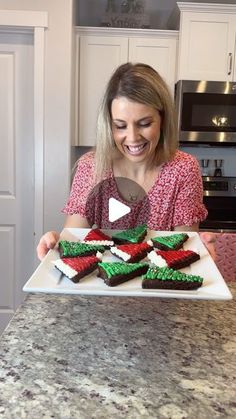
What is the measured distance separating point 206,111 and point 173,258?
1.95 meters

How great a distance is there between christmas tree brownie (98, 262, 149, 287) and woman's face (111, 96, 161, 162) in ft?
1.64

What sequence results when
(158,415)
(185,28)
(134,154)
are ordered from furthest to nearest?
(185,28) → (134,154) → (158,415)

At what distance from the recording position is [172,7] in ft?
9.78

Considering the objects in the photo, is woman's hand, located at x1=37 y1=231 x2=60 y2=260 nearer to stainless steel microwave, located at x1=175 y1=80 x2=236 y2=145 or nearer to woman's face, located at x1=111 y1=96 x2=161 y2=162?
woman's face, located at x1=111 y1=96 x2=161 y2=162

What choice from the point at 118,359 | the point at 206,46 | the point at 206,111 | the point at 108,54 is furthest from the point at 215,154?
the point at 118,359

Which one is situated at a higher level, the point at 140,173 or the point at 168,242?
the point at 140,173

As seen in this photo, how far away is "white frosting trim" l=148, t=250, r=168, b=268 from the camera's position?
78 centimetres

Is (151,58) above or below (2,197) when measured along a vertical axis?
above

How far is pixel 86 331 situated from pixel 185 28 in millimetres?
2369

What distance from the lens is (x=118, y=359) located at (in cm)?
55

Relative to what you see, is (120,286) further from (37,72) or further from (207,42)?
(207,42)

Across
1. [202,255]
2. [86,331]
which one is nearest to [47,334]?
[86,331]

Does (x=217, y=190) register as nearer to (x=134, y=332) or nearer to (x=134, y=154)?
(x=134, y=154)

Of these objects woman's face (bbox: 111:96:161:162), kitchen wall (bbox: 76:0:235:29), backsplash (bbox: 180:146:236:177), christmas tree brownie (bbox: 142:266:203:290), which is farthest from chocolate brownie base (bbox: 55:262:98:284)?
kitchen wall (bbox: 76:0:235:29)
